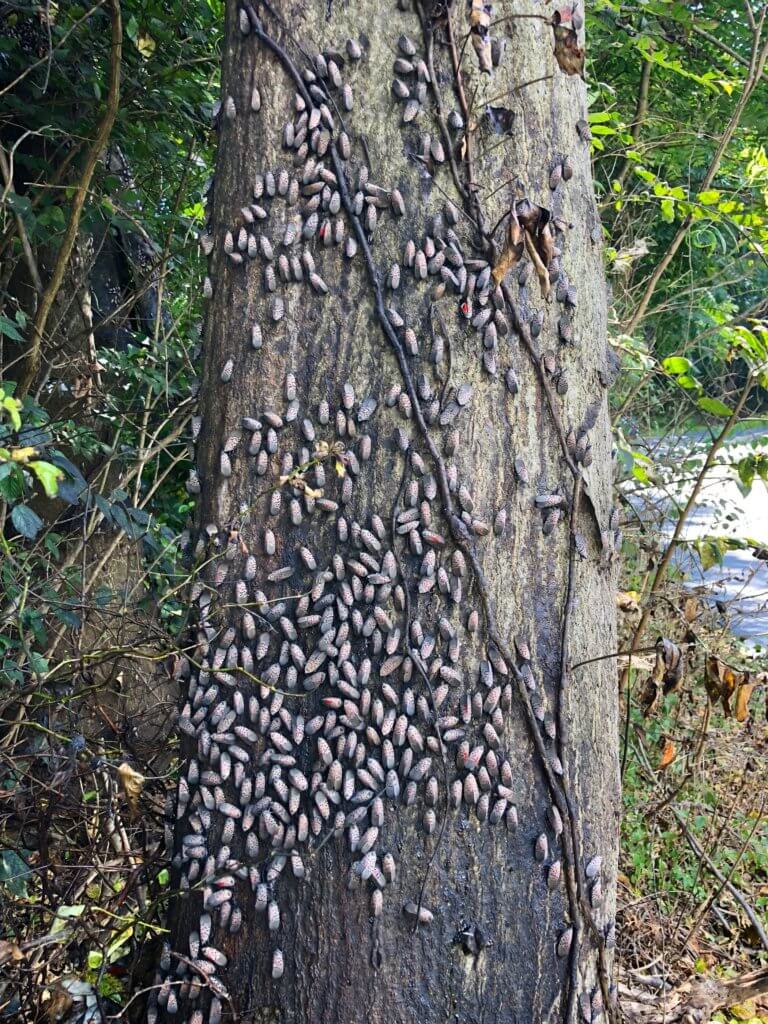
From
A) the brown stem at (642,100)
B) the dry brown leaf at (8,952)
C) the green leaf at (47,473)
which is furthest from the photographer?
the brown stem at (642,100)

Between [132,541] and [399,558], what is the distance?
2.32 m

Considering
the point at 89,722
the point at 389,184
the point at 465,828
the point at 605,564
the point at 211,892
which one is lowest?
the point at 89,722

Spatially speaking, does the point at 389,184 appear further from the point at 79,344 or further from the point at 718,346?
the point at 718,346

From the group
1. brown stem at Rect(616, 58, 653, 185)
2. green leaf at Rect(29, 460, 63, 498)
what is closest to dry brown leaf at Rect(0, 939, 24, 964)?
green leaf at Rect(29, 460, 63, 498)

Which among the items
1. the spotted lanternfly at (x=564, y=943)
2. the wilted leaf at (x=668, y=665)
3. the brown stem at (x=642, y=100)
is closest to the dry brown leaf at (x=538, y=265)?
the wilted leaf at (x=668, y=665)

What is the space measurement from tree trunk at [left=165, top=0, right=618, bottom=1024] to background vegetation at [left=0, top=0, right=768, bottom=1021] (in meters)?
0.28

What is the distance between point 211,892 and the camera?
2.11 m

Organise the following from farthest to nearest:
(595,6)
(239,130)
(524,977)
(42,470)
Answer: (595,6) → (239,130) → (524,977) → (42,470)

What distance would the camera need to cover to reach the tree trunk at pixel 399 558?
6.63 feet

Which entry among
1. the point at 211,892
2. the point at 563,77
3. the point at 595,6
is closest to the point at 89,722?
the point at 211,892

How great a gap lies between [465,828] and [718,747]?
295 cm

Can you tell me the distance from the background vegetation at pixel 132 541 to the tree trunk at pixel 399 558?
0.28m

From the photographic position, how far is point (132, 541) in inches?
160

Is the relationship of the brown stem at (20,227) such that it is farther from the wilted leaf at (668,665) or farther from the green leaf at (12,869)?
the wilted leaf at (668,665)
